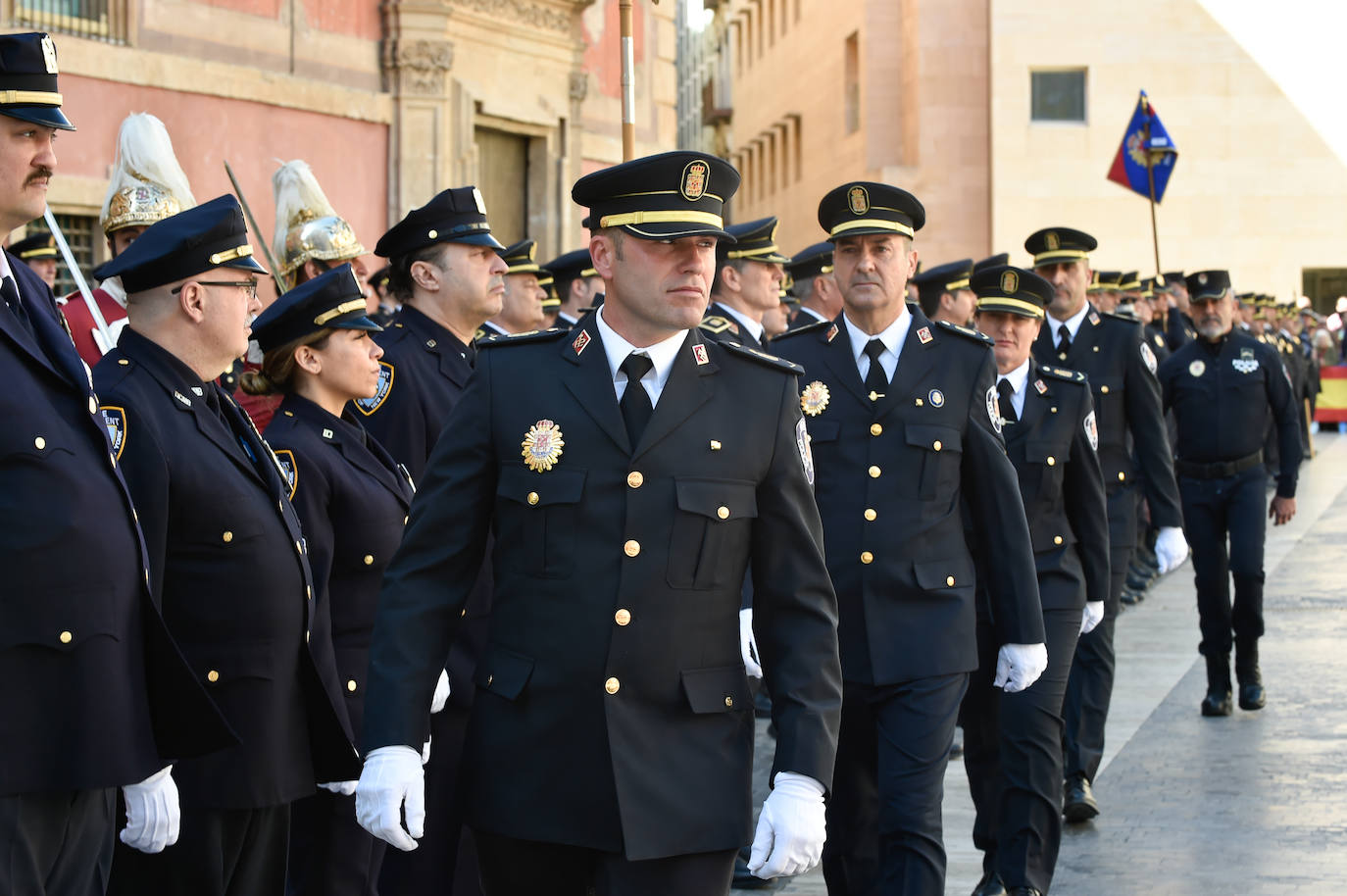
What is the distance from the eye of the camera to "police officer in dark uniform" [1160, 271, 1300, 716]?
10.4 m

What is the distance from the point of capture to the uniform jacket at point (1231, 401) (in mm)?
11008

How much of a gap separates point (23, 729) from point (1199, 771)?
21.0ft

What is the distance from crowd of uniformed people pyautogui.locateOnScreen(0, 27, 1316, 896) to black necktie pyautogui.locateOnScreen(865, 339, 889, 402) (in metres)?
0.02

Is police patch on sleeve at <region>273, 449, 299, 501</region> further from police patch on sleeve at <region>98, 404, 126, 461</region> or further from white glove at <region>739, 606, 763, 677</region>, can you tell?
white glove at <region>739, 606, 763, 677</region>

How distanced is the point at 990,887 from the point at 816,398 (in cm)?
187

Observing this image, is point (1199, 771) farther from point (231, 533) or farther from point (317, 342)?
point (231, 533)

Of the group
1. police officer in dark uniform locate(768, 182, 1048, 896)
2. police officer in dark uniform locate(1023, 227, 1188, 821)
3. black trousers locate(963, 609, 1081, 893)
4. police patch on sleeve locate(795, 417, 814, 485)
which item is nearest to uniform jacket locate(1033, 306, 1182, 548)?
police officer in dark uniform locate(1023, 227, 1188, 821)

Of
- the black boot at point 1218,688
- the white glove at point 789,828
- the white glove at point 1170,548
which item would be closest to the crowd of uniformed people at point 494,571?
the white glove at point 789,828

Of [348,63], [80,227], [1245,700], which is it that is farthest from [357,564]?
[348,63]

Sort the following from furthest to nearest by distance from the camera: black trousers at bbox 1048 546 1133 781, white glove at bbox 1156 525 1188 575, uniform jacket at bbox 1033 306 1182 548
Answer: uniform jacket at bbox 1033 306 1182 548 → white glove at bbox 1156 525 1188 575 → black trousers at bbox 1048 546 1133 781

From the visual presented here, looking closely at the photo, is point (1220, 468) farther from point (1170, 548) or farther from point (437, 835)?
point (437, 835)

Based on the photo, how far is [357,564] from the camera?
5.26m

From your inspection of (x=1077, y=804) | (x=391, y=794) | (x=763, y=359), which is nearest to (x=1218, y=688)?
(x=1077, y=804)

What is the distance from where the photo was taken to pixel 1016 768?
664 centimetres
